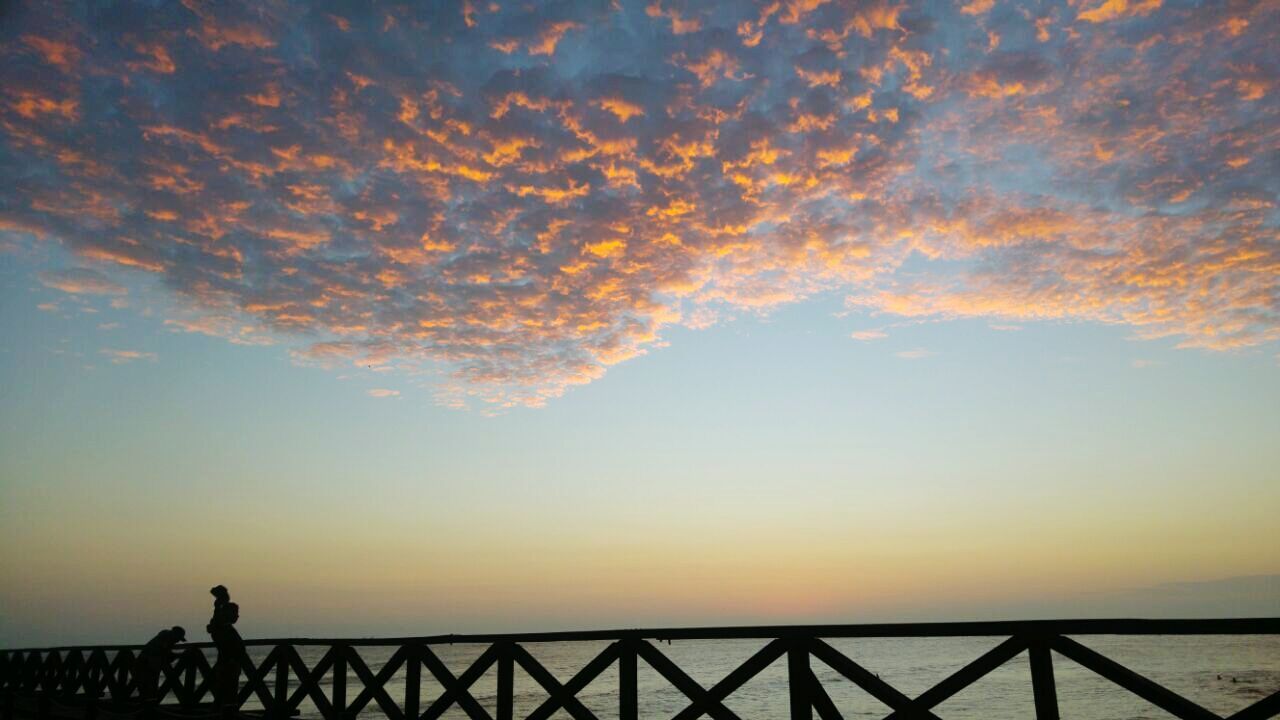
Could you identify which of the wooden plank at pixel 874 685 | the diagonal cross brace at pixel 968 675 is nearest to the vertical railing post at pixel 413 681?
the wooden plank at pixel 874 685

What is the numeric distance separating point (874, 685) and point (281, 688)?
8.82 metres

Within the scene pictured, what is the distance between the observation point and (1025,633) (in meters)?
5.62

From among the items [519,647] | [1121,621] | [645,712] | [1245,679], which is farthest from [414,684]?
[1245,679]

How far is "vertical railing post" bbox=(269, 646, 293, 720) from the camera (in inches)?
441

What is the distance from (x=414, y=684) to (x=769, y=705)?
41.4 meters

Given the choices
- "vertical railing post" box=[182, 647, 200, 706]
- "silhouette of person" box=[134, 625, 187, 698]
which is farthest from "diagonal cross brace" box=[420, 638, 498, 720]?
"silhouette of person" box=[134, 625, 187, 698]

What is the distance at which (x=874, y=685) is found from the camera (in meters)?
6.20

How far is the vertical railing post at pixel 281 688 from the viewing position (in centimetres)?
1121

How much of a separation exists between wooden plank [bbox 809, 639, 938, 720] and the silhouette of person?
12.7m

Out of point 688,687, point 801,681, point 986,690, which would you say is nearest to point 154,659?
point 688,687

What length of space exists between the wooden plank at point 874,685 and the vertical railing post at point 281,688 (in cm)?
749

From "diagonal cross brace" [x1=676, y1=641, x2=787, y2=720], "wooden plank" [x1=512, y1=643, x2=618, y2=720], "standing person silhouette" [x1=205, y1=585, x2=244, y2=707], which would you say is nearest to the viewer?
"diagonal cross brace" [x1=676, y1=641, x2=787, y2=720]

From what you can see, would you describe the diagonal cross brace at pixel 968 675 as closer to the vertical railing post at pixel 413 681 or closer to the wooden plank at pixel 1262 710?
the wooden plank at pixel 1262 710

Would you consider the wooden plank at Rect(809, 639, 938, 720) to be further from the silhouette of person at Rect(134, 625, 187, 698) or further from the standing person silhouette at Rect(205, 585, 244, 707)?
the silhouette of person at Rect(134, 625, 187, 698)
